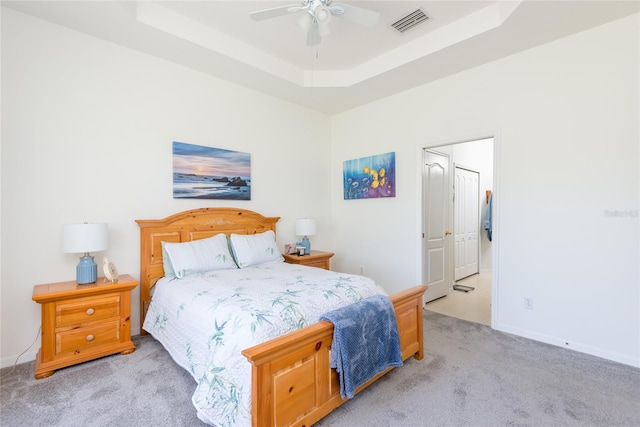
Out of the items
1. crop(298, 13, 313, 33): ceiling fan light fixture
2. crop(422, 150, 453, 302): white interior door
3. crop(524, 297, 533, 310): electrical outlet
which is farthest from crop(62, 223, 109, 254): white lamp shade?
crop(524, 297, 533, 310): electrical outlet

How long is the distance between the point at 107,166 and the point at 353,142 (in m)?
3.22

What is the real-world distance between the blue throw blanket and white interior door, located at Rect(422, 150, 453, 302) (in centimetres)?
204

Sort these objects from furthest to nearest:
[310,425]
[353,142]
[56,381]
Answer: [353,142]
[56,381]
[310,425]

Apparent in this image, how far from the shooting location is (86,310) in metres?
2.48

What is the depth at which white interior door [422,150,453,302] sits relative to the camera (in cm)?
408

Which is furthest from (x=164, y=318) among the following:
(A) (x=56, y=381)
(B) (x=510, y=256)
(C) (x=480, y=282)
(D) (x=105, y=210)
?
(C) (x=480, y=282)

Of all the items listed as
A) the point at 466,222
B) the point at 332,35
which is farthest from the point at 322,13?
the point at 466,222

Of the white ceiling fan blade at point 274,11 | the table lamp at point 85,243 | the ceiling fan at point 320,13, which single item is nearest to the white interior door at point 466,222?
the ceiling fan at point 320,13

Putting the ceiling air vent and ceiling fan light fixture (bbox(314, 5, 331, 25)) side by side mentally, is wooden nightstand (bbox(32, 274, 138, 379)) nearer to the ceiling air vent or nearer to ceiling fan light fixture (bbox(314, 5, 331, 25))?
ceiling fan light fixture (bbox(314, 5, 331, 25))

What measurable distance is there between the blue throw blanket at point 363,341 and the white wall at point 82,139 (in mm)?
2375

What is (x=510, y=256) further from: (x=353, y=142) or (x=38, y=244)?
(x=38, y=244)

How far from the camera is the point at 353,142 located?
4.74 m

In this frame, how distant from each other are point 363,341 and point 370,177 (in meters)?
2.92

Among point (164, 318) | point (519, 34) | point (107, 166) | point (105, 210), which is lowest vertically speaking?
point (164, 318)
